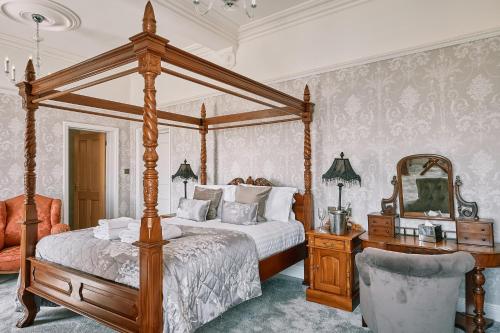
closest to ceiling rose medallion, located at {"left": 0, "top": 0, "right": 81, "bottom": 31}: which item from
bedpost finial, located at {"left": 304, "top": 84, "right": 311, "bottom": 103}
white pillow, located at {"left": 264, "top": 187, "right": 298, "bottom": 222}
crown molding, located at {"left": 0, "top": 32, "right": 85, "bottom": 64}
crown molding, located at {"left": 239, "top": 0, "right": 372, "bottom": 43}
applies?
crown molding, located at {"left": 0, "top": 32, "right": 85, "bottom": 64}

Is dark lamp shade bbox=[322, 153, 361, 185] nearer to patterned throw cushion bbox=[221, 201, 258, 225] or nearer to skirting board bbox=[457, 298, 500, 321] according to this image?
patterned throw cushion bbox=[221, 201, 258, 225]

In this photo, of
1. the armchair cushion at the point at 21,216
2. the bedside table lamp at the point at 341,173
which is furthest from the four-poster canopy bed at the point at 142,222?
the armchair cushion at the point at 21,216

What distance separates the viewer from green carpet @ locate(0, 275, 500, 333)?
2.64 m

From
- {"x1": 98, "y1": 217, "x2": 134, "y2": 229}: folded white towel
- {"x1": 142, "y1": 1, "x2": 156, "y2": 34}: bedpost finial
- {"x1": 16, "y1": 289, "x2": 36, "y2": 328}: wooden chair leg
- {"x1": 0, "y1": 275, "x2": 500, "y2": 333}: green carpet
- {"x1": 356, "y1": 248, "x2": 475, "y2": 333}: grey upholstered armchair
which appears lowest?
{"x1": 0, "y1": 275, "x2": 500, "y2": 333}: green carpet

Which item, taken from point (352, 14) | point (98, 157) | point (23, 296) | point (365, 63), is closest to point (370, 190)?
point (365, 63)

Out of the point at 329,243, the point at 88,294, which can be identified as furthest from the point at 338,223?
the point at 88,294

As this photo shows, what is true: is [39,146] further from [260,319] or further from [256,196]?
[260,319]

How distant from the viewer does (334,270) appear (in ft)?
10.2

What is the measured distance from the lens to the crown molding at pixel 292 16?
370cm

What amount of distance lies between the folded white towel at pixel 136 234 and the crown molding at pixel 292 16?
116 inches

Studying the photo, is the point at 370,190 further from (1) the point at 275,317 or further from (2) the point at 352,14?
(2) the point at 352,14

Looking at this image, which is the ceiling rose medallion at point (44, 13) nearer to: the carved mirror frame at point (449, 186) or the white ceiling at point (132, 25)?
the white ceiling at point (132, 25)

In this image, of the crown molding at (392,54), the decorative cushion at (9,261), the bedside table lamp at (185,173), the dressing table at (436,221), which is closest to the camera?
the dressing table at (436,221)

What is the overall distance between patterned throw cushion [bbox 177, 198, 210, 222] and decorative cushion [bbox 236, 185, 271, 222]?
417 millimetres
